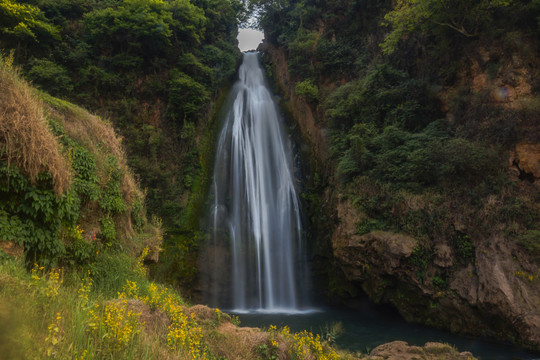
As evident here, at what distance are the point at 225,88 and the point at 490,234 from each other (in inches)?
→ 748

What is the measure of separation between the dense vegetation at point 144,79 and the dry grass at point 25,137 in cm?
1048

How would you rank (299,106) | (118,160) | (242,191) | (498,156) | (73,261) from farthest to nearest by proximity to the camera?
(299,106), (242,191), (498,156), (118,160), (73,261)

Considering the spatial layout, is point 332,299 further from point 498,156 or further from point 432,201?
point 498,156

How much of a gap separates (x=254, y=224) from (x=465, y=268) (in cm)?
961

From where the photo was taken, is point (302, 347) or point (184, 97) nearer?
point (302, 347)

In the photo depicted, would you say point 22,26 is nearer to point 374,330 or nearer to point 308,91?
point 308,91

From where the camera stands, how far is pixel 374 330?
10383 millimetres

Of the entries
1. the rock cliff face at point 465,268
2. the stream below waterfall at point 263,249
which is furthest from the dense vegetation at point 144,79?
the rock cliff face at point 465,268

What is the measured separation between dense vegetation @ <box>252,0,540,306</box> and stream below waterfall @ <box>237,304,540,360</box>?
5.32ft

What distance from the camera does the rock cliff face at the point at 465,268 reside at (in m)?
7.84

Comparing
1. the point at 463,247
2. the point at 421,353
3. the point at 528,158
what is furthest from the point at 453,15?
the point at 421,353

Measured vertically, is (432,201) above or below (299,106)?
below

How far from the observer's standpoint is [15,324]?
5.13 feet

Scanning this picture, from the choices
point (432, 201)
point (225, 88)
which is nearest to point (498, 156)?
point (432, 201)
